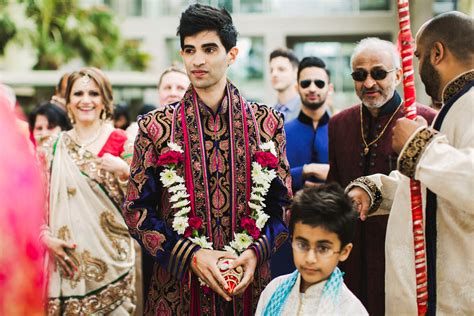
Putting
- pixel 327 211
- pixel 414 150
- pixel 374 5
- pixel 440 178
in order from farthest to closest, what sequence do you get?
pixel 374 5 < pixel 327 211 < pixel 414 150 < pixel 440 178

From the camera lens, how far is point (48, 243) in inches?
197

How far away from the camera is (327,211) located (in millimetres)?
3041

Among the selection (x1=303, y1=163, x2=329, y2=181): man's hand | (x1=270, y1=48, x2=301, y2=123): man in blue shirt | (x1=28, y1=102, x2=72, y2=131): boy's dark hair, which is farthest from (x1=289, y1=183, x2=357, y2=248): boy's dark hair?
(x1=28, y1=102, x2=72, y2=131): boy's dark hair

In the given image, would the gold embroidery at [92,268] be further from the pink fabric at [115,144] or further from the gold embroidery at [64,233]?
the pink fabric at [115,144]

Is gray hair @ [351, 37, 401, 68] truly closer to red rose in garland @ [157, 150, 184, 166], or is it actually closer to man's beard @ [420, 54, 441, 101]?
man's beard @ [420, 54, 441, 101]

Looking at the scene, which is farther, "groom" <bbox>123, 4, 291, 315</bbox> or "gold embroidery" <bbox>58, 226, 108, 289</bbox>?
"gold embroidery" <bbox>58, 226, 108, 289</bbox>

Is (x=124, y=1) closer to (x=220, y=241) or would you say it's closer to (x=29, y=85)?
(x=29, y=85)

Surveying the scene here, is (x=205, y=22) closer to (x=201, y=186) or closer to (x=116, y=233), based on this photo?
(x=201, y=186)

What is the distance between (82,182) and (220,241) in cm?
200

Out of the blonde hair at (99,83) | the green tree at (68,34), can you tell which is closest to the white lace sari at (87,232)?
the blonde hair at (99,83)

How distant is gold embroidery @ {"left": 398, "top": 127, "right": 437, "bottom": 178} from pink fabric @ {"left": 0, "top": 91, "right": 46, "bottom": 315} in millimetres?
1581

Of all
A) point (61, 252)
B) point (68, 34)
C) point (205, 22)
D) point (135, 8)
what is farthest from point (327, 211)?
point (135, 8)

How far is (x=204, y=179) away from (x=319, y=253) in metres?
0.73

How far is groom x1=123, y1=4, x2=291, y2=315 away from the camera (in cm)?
346
